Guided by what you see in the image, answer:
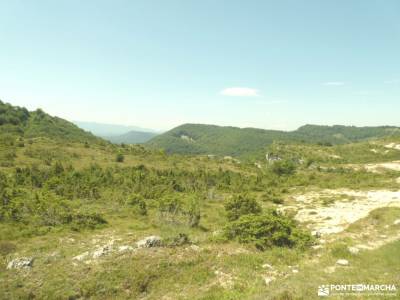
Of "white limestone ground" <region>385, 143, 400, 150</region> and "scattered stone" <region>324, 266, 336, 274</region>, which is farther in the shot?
"white limestone ground" <region>385, 143, 400, 150</region>

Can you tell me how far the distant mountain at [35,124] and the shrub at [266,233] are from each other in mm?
85160

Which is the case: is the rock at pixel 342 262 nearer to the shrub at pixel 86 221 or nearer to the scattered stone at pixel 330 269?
the scattered stone at pixel 330 269

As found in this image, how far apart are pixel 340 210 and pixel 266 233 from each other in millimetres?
13621

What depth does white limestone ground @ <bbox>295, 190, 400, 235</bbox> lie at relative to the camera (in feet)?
64.3

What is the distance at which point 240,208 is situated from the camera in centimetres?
2341

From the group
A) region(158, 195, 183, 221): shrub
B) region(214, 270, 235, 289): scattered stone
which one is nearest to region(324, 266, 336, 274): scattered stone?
region(214, 270, 235, 289): scattered stone

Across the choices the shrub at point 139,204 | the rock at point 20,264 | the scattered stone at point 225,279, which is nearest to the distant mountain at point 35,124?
the shrub at point 139,204

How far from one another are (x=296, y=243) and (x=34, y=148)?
6010cm

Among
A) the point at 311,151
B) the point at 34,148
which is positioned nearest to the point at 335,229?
the point at 34,148

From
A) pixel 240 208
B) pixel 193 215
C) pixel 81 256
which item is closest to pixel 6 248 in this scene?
pixel 81 256

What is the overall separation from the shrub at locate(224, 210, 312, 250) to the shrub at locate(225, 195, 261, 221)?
748 cm

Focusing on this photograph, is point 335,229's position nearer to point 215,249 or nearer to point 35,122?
point 215,249

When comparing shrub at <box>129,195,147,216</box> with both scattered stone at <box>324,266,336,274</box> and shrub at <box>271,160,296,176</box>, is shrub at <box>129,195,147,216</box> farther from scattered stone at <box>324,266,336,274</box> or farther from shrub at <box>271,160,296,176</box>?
shrub at <box>271,160,296,176</box>

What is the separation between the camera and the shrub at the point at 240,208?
23041 mm
